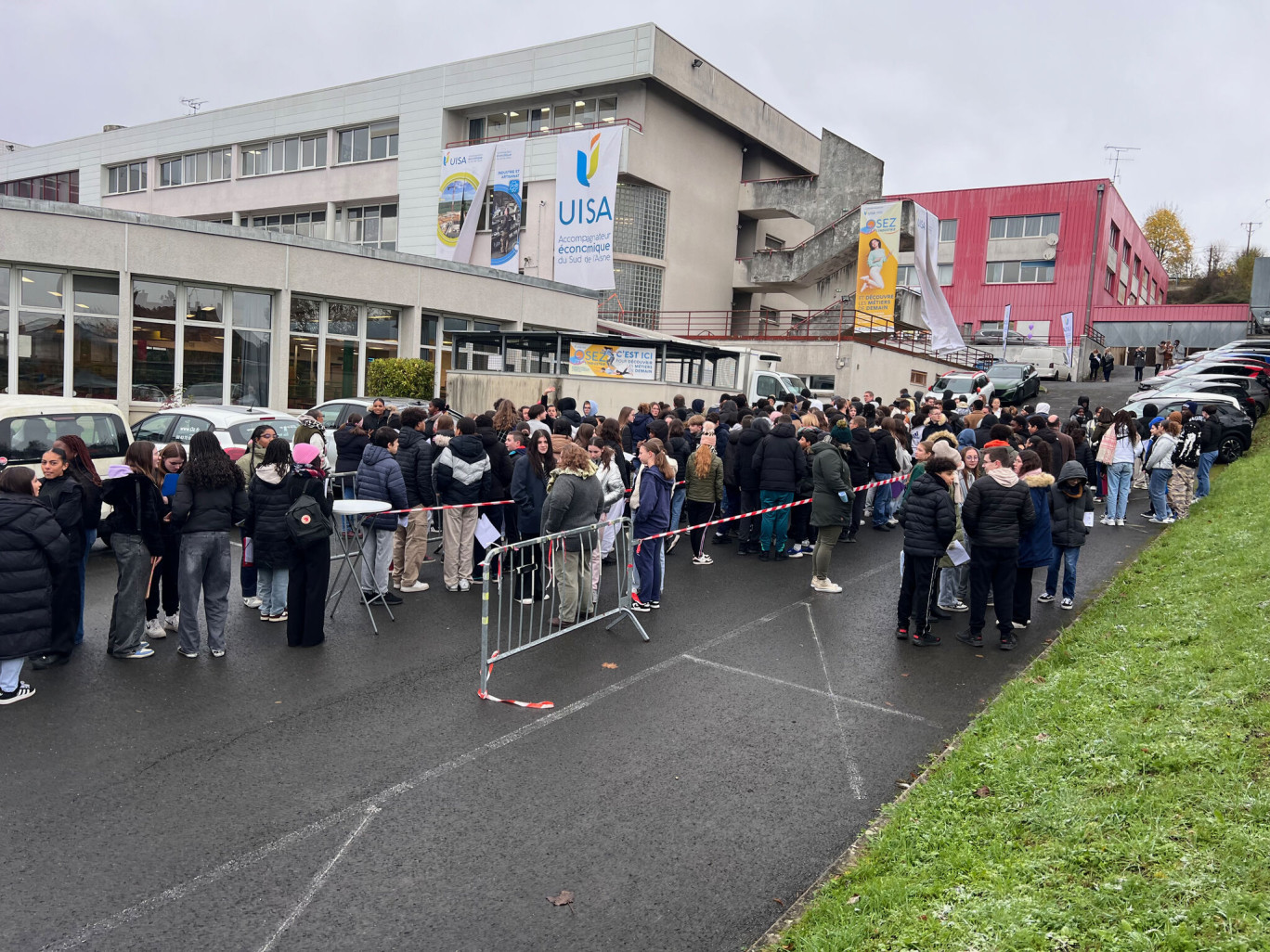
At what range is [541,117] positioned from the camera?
4084 centimetres

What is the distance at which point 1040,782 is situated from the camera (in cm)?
529

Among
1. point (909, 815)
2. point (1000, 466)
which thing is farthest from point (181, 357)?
Answer: point (909, 815)

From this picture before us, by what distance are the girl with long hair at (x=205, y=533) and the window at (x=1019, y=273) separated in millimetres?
54955

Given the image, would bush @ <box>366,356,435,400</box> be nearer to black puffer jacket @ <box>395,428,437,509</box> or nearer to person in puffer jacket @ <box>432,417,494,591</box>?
black puffer jacket @ <box>395,428,437,509</box>

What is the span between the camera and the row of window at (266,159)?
44.4 meters

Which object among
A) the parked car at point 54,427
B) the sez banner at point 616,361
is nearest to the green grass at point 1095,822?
the parked car at point 54,427

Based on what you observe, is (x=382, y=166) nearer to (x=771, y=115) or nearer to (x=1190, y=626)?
(x=771, y=115)

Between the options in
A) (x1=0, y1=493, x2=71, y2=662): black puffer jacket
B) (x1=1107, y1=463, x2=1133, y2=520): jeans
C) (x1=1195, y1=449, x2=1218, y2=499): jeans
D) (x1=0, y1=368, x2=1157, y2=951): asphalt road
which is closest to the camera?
(x1=0, y1=368, x2=1157, y2=951): asphalt road

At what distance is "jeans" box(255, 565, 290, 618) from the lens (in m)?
8.94

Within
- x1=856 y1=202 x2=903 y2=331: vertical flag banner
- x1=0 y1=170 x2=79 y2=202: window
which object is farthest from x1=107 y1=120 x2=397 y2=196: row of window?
x1=856 y1=202 x2=903 y2=331: vertical flag banner

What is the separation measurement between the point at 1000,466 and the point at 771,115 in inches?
1608

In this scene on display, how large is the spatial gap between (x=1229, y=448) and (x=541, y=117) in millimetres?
31494

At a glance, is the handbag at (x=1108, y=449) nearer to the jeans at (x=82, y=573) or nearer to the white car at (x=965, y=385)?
the jeans at (x=82, y=573)

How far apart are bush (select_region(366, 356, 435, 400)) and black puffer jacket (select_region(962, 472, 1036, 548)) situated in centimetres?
1816
